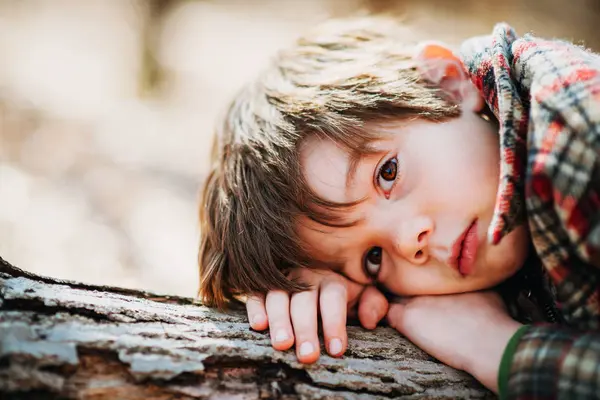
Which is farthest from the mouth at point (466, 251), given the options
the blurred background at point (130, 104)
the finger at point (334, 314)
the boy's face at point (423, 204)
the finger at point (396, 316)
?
the blurred background at point (130, 104)

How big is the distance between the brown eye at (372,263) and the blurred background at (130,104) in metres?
0.85

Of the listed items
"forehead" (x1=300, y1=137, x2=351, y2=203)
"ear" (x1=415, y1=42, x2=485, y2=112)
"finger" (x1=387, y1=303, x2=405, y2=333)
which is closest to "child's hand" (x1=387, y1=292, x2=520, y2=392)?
"finger" (x1=387, y1=303, x2=405, y2=333)

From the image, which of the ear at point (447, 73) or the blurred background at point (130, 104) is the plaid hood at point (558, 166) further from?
the blurred background at point (130, 104)

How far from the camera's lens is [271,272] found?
152 cm

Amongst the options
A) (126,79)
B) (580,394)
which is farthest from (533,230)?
(126,79)

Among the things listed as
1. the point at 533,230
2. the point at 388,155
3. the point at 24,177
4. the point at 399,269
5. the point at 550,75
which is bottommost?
the point at 24,177

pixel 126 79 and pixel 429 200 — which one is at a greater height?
pixel 126 79

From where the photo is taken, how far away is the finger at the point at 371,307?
4.90 ft

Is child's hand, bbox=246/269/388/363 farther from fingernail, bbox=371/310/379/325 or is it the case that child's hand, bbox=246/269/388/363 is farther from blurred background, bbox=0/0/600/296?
blurred background, bbox=0/0/600/296

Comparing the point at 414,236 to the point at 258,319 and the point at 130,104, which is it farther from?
the point at 130,104

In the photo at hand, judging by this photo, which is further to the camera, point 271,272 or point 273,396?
point 271,272

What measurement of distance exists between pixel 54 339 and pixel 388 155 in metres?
0.92

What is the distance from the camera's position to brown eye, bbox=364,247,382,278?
1.64 m

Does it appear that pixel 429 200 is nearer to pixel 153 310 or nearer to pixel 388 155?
pixel 388 155
